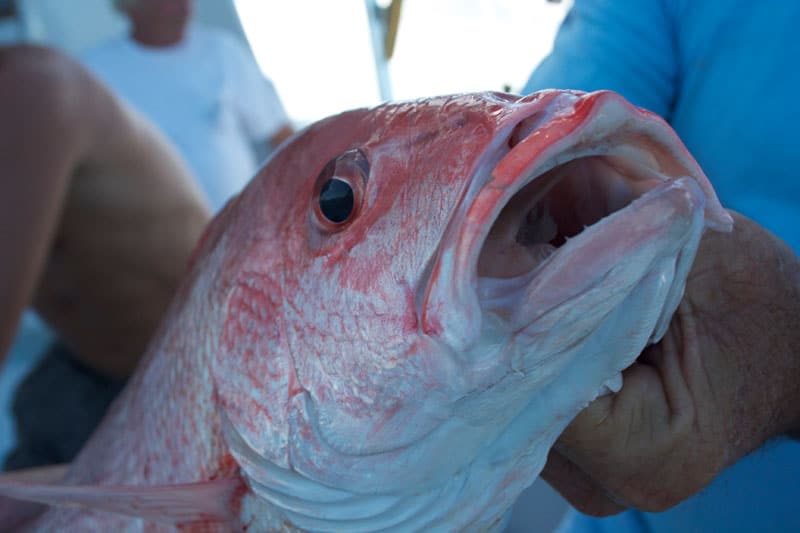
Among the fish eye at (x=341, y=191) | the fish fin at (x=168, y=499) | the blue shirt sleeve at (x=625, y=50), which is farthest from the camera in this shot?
the blue shirt sleeve at (x=625, y=50)

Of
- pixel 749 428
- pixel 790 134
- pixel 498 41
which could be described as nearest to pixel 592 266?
pixel 749 428

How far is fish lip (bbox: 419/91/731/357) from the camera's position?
470 mm

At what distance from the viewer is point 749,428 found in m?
0.69

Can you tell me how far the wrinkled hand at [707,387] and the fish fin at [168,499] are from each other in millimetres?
365

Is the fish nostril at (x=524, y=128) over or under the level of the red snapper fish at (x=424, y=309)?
over

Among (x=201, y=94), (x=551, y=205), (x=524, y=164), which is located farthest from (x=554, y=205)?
(x=201, y=94)

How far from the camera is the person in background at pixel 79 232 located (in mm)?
1601

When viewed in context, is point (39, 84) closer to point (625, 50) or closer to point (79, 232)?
point (79, 232)

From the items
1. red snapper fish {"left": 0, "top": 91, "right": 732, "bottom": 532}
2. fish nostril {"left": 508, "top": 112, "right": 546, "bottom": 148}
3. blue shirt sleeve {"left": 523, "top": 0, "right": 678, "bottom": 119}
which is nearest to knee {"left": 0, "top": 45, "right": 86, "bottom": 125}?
red snapper fish {"left": 0, "top": 91, "right": 732, "bottom": 532}

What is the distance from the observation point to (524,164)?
0.47 metres

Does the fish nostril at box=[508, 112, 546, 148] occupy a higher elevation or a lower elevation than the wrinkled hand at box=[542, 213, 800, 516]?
higher

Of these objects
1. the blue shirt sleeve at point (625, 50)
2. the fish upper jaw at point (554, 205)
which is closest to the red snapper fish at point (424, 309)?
the fish upper jaw at point (554, 205)

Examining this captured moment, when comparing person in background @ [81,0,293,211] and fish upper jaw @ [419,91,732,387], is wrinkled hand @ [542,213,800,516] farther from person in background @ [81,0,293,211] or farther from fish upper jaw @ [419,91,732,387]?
person in background @ [81,0,293,211]

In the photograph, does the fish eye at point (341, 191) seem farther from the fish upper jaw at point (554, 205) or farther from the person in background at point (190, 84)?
the person in background at point (190, 84)
